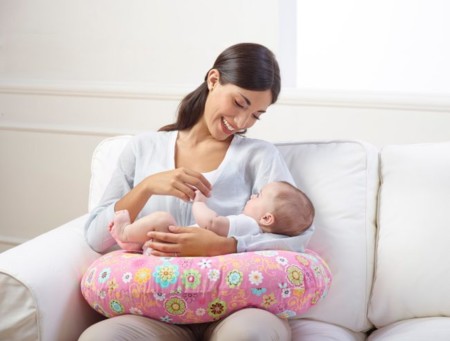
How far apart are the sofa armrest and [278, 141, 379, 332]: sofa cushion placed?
1.88 feet

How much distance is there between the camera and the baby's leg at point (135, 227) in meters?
1.83

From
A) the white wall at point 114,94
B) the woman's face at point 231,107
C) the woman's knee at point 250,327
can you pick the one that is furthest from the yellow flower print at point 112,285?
the white wall at point 114,94

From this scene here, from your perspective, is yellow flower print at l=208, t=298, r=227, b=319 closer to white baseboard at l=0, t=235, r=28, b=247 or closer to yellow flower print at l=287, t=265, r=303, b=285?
yellow flower print at l=287, t=265, r=303, b=285

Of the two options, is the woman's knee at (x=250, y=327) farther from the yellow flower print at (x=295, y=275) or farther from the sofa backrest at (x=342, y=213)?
the sofa backrest at (x=342, y=213)

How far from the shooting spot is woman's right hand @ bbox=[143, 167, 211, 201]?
1862 millimetres

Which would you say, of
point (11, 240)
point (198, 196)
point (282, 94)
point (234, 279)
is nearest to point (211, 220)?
point (198, 196)

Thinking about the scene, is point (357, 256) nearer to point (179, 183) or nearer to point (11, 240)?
point (179, 183)

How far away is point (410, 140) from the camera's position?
265 centimetres

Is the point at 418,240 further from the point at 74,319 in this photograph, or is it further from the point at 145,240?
the point at 74,319

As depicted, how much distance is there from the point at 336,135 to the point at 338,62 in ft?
1.36

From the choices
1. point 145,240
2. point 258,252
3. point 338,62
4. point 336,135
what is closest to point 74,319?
point 145,240

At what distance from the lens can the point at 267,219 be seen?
6.03ft

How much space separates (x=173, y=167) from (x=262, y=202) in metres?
0.29

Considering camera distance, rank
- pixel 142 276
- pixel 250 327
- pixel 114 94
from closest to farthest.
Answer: pixel 250 327 → pixel 142 276 → pixel 114 94
